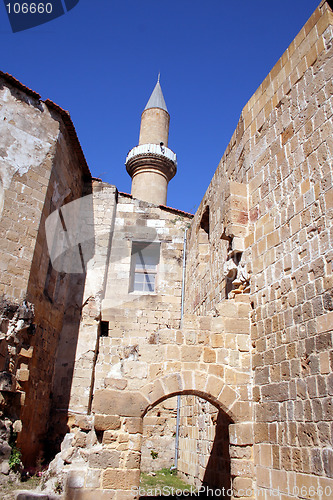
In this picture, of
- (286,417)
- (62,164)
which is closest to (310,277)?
(286,417)

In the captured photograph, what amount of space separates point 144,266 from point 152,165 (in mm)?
5988

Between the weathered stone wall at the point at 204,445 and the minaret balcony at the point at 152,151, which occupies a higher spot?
the minaret balcony at the point at 152,151

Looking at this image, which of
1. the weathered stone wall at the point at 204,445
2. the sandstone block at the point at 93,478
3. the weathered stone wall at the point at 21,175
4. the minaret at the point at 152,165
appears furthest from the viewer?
the minaret at the point at 152,165

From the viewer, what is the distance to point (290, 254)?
5.39 meters

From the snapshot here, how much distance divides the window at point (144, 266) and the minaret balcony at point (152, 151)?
5.77m

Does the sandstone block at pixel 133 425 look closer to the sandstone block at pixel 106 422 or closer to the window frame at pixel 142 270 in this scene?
the sandstone block at pixel 106 422

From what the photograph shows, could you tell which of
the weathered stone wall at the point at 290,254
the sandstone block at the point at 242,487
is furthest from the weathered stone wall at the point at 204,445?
the weathered stone wall at the point at 290,254

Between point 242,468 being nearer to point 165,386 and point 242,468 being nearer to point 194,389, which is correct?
point 194,389

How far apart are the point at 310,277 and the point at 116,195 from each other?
8.15 m

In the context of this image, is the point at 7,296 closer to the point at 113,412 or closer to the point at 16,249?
the point at 16,249

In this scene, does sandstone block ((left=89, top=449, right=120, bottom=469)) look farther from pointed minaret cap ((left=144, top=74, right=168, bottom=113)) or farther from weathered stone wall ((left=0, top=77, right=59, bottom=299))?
pointed minaret cap ((left=144, top=74, right=168, bottom=113))

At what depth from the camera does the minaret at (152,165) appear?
1612 centimetres

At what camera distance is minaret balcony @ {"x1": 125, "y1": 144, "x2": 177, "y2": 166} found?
16672 millimetres

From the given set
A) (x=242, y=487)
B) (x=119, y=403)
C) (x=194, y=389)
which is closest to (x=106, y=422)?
(x=119, y=403)
